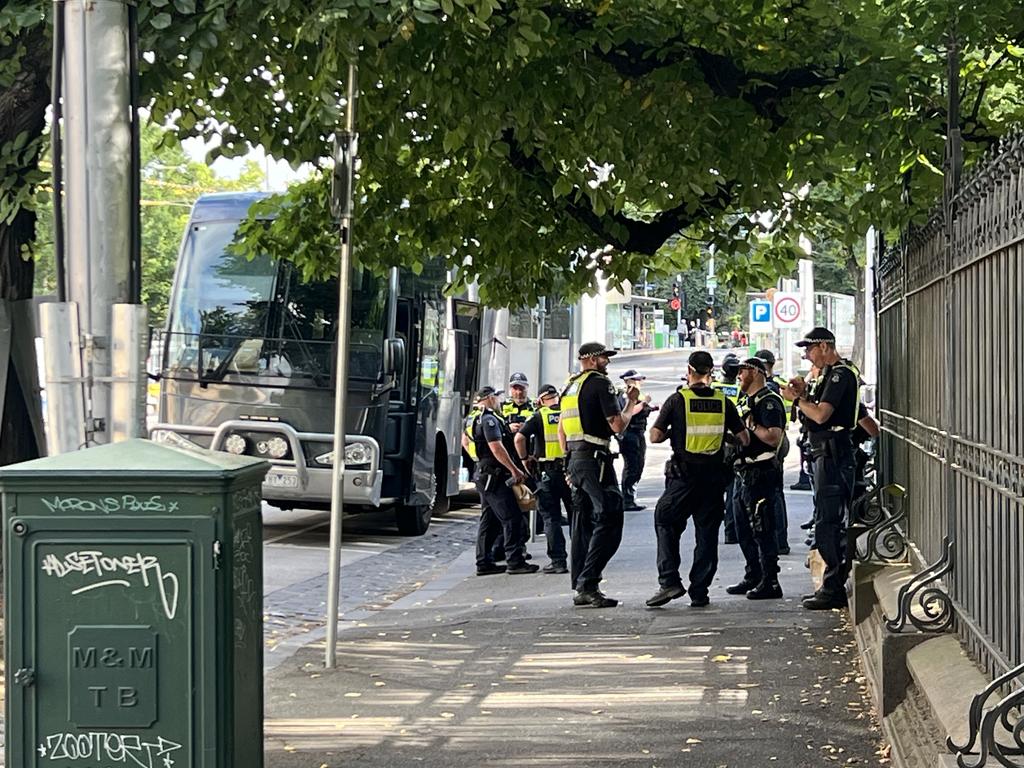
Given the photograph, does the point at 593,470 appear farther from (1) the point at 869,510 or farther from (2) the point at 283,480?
(2) the point at 283,480

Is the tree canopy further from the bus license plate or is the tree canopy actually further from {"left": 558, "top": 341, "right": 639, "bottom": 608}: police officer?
the bus license plate

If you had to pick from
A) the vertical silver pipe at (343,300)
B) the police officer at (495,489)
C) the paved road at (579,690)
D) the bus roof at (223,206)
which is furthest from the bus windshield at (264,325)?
the vertical silver pipe at (343,300)

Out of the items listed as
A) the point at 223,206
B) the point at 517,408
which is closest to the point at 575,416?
the point at 517,408

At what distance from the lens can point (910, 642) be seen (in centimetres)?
652

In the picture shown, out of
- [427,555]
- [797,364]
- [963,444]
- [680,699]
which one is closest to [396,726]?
[680,699]

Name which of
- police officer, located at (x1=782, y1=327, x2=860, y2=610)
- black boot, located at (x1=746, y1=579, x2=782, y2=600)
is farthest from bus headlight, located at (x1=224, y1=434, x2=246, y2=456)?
police officer, located at (x1=782, y1=327, x2=860, y2=610)

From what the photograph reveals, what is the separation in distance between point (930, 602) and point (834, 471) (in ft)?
12.7

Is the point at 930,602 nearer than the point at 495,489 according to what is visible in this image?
Yes

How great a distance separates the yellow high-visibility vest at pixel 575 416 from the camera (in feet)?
38.0

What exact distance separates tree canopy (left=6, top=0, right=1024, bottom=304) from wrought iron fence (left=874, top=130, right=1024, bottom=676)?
932mm

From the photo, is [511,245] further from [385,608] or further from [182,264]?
[182,264]

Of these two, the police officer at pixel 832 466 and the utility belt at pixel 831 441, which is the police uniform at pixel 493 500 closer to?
the police officer at pixel 832 466

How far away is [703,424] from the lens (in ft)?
36.6

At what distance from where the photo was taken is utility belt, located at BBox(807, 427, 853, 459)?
10406 millimetres
